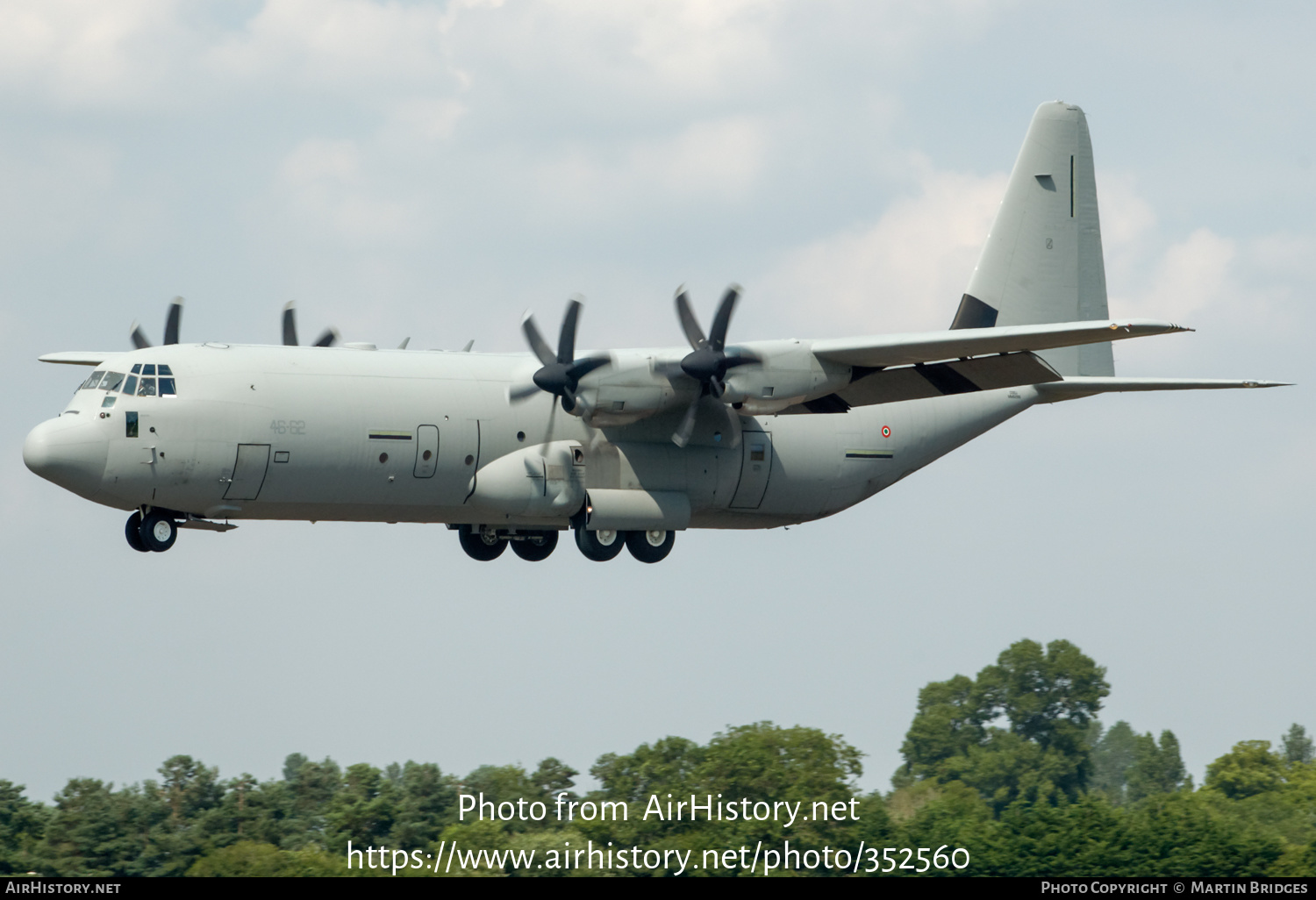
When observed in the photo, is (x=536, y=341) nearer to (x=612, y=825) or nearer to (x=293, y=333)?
(x=293, y=333)

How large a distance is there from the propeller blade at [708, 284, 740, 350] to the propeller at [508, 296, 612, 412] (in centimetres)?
171

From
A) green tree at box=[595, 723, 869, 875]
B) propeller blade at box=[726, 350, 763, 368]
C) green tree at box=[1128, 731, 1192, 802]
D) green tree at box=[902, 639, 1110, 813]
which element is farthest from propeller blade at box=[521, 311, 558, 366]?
green tree at box=[1128, 731, 1192, 802]

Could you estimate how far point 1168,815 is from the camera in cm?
4547

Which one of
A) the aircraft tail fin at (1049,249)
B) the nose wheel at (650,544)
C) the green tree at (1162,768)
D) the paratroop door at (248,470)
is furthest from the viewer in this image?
the green tree at (1162,768)

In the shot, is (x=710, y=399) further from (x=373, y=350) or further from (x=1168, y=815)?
(x=1168, y=815)

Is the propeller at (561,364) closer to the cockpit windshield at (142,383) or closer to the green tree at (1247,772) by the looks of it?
the cockpit windshield at (142,383)

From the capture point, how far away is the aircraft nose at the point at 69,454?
920 inches

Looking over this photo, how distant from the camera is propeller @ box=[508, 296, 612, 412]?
25906mm

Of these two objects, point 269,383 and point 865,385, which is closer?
point 269,383

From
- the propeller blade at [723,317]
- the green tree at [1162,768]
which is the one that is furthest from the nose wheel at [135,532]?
the green tree at [1162,768]

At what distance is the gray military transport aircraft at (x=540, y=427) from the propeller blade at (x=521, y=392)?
36mm
